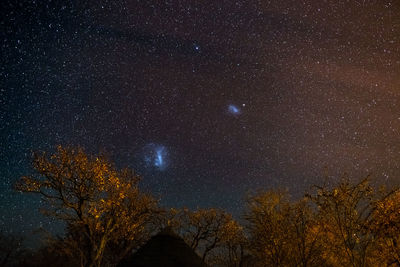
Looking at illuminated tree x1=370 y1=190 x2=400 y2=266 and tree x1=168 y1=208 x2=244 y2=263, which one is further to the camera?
tree x1=168 y1=208 x2=244 y2=263

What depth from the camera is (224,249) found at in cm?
5428

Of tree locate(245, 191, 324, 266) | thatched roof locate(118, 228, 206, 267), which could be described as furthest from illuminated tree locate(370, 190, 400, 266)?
thatched roof locate(118, 228, 206, 267)

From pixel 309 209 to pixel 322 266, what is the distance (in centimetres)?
1669

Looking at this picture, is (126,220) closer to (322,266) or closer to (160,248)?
(160,248)

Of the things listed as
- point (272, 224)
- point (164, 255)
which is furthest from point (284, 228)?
point (164, 255)

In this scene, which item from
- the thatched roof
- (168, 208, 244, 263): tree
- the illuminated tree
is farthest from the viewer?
(168, 208, 244, 263): tree

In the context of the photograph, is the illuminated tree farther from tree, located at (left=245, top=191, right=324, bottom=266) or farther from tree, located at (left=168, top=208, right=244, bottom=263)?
tree, located at (left=168, top=208, right=244, bottom=263)

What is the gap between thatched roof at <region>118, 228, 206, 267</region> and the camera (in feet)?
86.0

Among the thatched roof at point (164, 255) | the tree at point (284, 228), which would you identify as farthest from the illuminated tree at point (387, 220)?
the thatched roof at point (164, 255)

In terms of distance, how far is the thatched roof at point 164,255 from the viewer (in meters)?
26.2

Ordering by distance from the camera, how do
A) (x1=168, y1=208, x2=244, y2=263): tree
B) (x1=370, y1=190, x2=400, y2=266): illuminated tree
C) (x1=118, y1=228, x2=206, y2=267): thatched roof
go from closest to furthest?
(x1=370, y1=190, x2=400, y2=266): illuminated tree → (x1=118, y1=228, x2=206, y2=267): thatched roof → (x1=168, y1=208, x2=244, y2=263): tree

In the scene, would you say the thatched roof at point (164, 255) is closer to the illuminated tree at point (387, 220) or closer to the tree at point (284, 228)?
the tree at point (284, 228)

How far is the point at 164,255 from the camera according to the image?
2706 centimetres

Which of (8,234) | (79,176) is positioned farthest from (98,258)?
(8,234)
